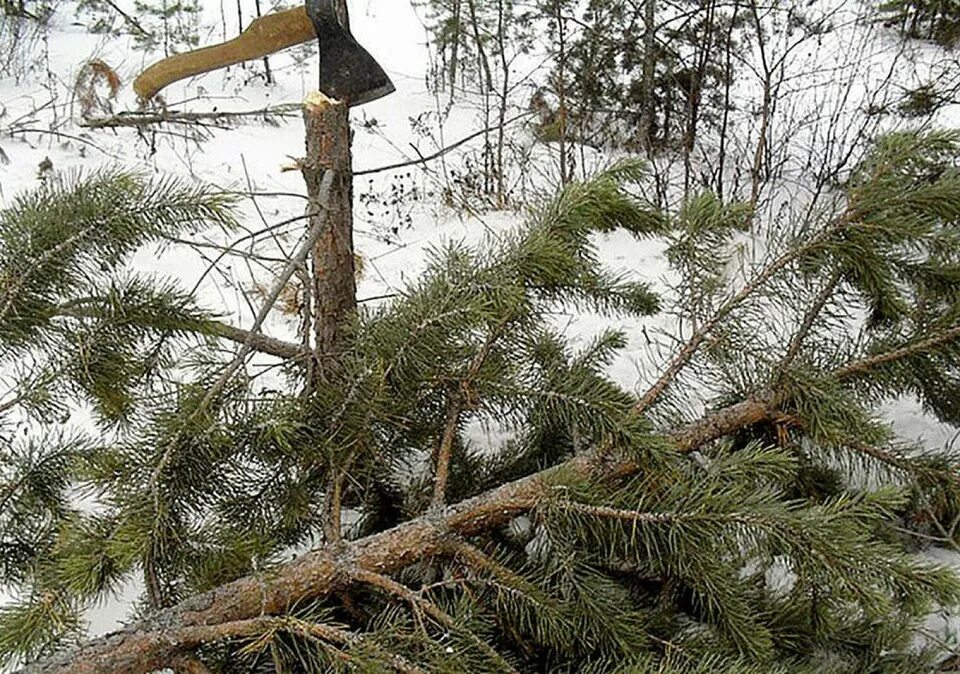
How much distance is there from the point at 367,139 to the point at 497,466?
3.06m

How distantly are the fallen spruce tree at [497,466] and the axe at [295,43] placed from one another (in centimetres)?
33

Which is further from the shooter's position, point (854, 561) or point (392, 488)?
point (392, 488)

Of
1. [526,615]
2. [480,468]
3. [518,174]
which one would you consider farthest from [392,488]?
[518,174]

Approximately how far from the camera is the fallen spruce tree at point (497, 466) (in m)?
0.95

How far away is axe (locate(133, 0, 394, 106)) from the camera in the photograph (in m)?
1.36

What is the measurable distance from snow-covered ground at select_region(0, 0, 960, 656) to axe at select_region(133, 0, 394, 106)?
871mm

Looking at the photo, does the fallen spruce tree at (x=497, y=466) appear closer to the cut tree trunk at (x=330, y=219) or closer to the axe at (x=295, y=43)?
the cut tree trunk at (x=330, y=219)

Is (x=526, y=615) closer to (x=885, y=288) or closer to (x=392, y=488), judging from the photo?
(x=392, y=488)

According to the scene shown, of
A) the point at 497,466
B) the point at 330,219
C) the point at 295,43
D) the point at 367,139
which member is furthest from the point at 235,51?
the point at 367,139

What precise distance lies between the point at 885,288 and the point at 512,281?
65 centimetres

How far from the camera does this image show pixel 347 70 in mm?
1433

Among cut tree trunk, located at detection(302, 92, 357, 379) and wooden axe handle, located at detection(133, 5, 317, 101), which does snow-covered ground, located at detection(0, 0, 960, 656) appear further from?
wooden axe handle, located at detection(133, 5, 317, 101)

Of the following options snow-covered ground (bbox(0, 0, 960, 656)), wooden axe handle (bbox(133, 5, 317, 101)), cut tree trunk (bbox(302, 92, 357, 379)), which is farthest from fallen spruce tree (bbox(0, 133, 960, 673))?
snow-covered ground (bbox(0, 0, 960, 656))

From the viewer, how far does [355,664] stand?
86cm
